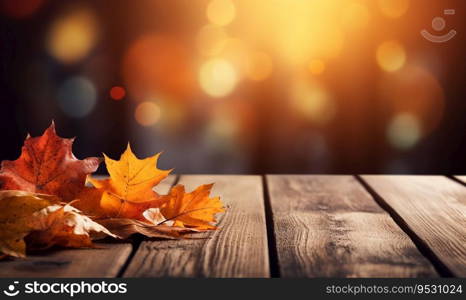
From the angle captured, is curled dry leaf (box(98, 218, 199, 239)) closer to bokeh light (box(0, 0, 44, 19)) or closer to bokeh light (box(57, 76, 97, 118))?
bokeh light (box(57, 76, 97, 118))

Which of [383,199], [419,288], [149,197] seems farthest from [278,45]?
[419,288]

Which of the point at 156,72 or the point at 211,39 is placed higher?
the point at 211,39

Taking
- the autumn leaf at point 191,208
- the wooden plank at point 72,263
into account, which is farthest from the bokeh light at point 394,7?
the wooden plank at point 72,263

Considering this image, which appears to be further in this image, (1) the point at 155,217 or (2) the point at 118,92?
(2) the point at 118,92

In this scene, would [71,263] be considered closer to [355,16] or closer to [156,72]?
[156,72]

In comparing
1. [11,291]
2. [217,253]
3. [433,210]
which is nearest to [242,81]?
[433,210]

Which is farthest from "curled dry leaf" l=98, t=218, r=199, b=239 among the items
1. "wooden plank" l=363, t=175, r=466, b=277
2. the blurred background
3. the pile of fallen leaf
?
the blurred background
